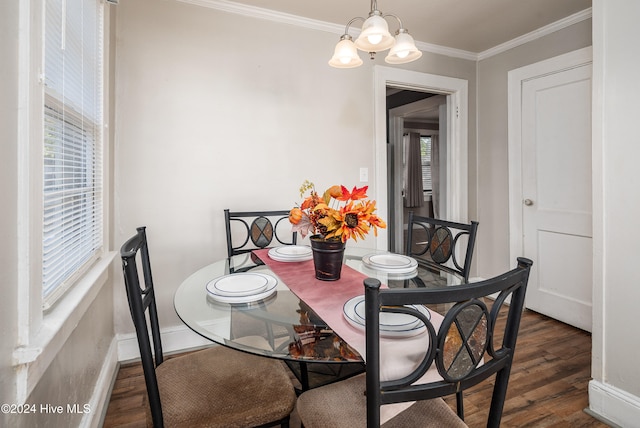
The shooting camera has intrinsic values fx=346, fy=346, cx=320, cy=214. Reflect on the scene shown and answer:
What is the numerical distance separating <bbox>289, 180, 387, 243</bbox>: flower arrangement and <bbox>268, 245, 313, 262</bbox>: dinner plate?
15.8 inches

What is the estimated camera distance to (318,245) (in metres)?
1.39

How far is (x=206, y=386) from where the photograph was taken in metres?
1.17

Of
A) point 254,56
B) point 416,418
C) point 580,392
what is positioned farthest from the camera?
point 254,56

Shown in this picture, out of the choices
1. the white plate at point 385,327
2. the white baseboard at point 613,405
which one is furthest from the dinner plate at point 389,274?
the white baseboard at point 613,405

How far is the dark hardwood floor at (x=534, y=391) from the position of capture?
5.52 feet

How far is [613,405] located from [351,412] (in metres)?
1.51

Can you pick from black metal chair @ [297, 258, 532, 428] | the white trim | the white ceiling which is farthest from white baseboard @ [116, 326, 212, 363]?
the white trim

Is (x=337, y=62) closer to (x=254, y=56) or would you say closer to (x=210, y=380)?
(x=254, y=56)

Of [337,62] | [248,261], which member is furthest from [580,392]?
[337,62]

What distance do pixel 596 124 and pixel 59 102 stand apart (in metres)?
2.34

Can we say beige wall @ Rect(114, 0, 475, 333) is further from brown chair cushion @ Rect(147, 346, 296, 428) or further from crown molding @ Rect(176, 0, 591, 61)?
brown chair cushion @ Rect(147, 346, 296, 428)

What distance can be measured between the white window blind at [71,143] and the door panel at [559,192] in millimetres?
3205

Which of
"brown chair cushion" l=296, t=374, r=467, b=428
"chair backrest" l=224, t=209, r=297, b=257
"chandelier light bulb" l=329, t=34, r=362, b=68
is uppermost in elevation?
"chandelier light bulb" l=329, t=34, r=362, b=68

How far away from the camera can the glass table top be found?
938 mm
